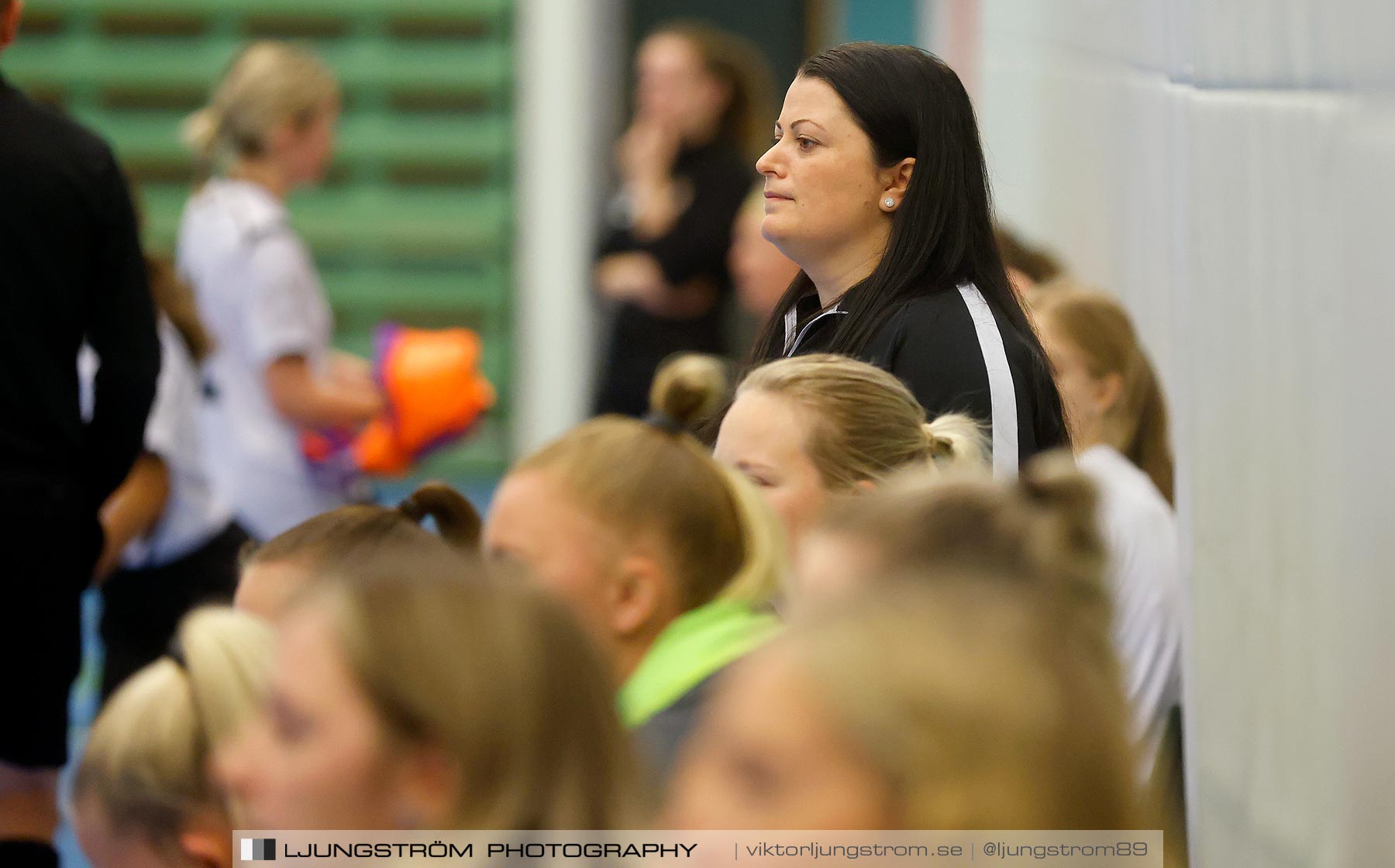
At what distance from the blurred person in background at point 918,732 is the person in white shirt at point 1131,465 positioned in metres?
1.35

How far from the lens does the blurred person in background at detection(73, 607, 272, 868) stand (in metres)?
1.68

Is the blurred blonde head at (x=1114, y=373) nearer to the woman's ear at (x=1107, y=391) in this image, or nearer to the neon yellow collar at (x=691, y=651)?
the woman's ear at (x=1107, y=391)

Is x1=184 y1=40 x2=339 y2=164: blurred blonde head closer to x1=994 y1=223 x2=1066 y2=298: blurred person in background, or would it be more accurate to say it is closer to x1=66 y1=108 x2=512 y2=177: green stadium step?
x1=994 y1=223 x2=1066 y2=298: blurred person in background

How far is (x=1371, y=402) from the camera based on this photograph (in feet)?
5.97

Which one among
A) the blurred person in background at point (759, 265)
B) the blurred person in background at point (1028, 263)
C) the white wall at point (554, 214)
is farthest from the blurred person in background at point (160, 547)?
the white wall at point (554, 214)

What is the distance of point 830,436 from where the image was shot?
2002 mm

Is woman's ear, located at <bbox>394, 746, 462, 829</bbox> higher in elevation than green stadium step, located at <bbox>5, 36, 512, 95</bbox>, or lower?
lower

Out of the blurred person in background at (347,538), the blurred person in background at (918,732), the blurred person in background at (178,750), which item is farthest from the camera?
the blurred person in background at (347,538)

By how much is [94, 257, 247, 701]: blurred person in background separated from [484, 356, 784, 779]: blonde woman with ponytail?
1888mm

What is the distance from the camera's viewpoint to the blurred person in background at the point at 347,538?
80.9 inches

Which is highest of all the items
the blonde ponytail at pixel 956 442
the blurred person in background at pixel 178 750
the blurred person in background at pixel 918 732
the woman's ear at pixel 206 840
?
the blurred person in background at pixel 918 732

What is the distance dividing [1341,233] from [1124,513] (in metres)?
0.94

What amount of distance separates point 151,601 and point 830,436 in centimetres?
207

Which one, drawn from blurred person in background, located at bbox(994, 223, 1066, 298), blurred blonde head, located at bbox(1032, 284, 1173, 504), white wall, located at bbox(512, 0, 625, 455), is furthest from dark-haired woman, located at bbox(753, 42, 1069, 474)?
white wall, located at bbox(512, 0, 625, 455)
